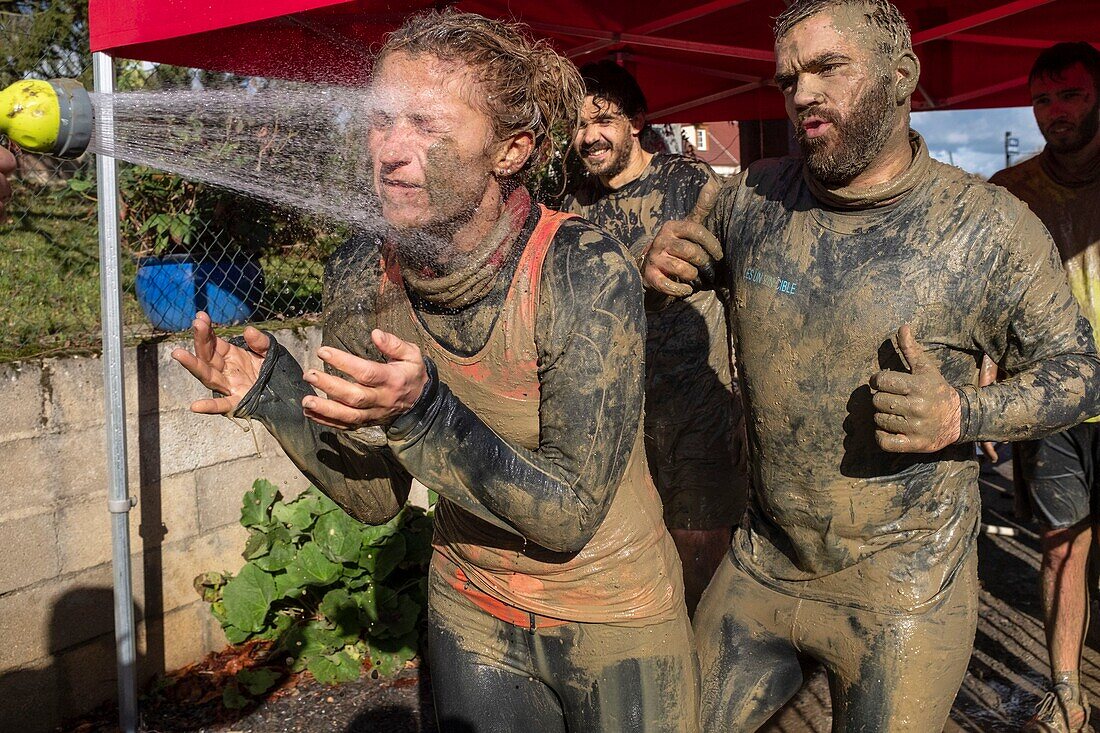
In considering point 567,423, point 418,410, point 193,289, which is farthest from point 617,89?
point 418,410

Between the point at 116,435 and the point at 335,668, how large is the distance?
146cm

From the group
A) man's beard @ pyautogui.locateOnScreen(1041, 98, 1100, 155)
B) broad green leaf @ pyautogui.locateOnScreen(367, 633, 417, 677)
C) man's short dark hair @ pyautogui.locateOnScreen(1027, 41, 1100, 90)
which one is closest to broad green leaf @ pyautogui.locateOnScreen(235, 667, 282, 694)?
broad green leaf @ pyautogui.locateOnScreen(367, 633, 417, 677)

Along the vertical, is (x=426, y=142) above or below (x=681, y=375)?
above

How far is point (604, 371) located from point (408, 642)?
3.14 m

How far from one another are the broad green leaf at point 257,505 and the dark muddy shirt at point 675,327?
179 centimetres

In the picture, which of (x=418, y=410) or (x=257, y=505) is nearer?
(x=418, y=410)

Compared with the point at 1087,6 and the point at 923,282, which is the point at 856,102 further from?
the point at 1087,6

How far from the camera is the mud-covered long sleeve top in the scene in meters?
1.75

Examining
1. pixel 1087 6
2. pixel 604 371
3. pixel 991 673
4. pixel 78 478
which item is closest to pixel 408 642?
pixel 78 478

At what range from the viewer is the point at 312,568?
4.55 meters

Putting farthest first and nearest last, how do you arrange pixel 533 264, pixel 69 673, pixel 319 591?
pixel 319 591, pixel 69 673, pixel 533 264

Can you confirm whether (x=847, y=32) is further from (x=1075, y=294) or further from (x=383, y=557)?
(x=383, y=557)

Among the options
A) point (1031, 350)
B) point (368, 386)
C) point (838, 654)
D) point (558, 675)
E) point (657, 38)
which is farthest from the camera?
point (657, 38)

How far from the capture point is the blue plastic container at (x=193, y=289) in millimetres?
4684
